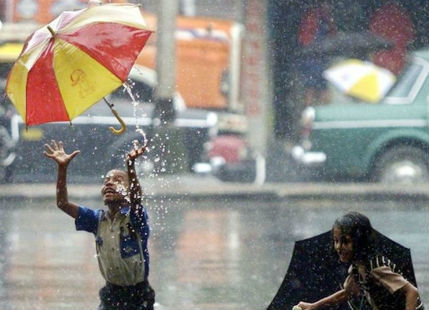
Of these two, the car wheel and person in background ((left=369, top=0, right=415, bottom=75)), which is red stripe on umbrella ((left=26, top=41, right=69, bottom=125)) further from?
person in background ((left=369, top=0, right=415, bottom=75))

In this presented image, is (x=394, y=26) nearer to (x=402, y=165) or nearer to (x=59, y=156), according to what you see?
(x=402, y=165)

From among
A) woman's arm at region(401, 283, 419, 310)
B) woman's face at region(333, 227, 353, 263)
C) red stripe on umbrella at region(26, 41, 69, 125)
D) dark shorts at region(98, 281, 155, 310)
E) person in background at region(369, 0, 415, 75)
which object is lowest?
dark shorts at region(98, 281, 155, 310)

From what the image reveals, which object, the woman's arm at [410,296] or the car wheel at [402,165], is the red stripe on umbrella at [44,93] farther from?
the car wheel at [402,165]

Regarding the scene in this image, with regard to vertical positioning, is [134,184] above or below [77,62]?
below

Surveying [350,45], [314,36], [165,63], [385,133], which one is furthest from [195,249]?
[314,36]

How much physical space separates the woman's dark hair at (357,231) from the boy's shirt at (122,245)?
3.37ft

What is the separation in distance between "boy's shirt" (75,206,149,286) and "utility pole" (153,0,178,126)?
1152cm

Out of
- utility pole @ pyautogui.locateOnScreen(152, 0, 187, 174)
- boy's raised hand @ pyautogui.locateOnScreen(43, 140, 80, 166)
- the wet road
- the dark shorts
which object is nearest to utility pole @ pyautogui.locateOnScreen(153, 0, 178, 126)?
utility pole @ pyautogui.locateOnScreen(152, 0, 187, 174)

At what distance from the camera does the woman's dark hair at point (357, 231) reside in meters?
4.80

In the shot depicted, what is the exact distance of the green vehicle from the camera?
52.7ft

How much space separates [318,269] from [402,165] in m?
11.1

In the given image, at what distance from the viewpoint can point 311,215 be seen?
46.0 feet

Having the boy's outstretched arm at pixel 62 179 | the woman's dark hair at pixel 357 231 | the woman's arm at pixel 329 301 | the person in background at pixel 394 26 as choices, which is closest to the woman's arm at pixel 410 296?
the woman's dark hair at pixel 357 231

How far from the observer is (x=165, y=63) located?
1848 centimetres
